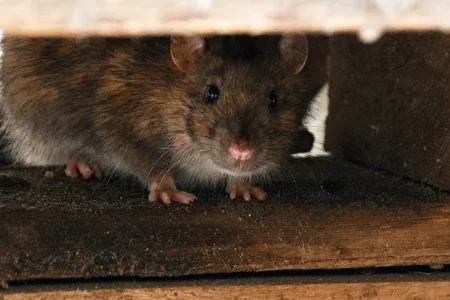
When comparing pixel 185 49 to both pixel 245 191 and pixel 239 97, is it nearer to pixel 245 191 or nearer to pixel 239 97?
pixel 239 97

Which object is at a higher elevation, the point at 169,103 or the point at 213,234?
the point at 169,103

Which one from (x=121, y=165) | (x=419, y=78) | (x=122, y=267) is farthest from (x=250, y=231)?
(x=419, y=78)

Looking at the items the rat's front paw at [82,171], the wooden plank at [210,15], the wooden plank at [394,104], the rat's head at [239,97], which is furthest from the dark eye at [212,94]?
the wooden plank at [210,15]

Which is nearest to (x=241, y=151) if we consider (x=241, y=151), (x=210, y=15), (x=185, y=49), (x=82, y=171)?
(x=241, y=151)

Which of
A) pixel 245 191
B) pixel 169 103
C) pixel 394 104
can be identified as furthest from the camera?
pixel 394 104

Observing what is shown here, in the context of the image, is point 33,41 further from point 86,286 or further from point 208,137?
point 86,286

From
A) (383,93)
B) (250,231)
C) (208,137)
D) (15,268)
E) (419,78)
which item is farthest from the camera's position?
(383,93)

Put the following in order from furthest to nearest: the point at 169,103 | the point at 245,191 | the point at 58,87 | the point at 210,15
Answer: the point at 58,87, the point at 169,103, the point at 245,191, the point at 210,15
